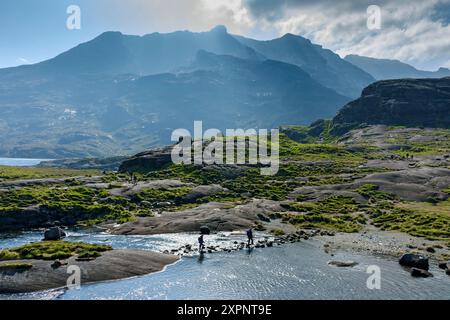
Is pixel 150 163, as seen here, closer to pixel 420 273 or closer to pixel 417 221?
pixel 417 221

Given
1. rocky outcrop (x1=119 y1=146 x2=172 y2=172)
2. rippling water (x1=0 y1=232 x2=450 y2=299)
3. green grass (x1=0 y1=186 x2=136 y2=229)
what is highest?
rocky outcrop (x1=119 y1=146 x2=172 y2=172)

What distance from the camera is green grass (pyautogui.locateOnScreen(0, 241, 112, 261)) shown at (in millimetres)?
62969

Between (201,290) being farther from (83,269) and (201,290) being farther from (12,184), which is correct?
(12,184)

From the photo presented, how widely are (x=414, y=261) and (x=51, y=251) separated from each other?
54312 millimetres

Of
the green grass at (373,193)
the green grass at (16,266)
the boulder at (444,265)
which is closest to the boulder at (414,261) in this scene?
the boulder at (444,265)

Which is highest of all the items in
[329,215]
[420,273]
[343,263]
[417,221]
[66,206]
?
[66,206]

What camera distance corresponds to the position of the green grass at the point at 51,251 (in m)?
63.0

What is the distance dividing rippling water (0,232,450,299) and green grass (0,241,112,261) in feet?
36.8

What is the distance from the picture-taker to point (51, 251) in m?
65.5

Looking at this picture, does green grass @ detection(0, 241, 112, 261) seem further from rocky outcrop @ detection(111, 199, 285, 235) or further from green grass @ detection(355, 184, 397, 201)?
green grass @ detection(355, 184, 397, 201)

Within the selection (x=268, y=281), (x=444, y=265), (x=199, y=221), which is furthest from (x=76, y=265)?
(x=444, y=265)

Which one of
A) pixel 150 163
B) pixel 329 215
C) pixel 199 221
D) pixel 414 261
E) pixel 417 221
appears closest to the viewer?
pixel 414 261

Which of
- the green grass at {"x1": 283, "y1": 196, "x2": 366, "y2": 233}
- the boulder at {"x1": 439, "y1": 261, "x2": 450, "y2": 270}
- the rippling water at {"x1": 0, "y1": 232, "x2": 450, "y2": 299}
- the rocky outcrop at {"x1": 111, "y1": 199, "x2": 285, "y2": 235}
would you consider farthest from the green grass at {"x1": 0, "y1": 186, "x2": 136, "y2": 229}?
the boulder at {"x1": 439, "y1": 261, "x2": 450, "y2": 270}
